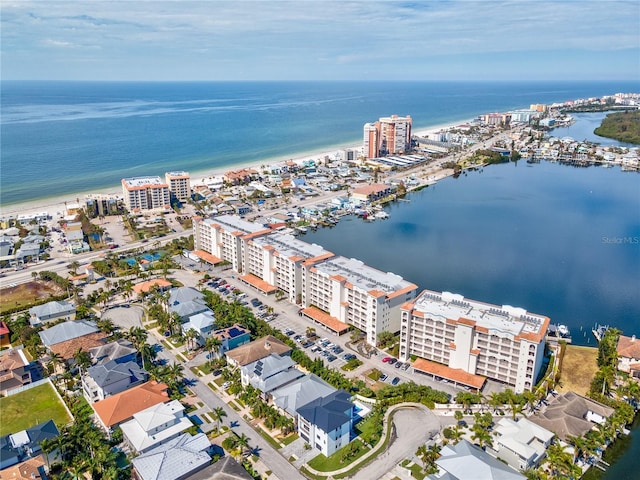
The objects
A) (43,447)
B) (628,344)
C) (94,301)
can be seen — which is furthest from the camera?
(94,301)

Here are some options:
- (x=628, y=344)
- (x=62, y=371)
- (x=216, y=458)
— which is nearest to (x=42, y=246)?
(x=62, y=371)

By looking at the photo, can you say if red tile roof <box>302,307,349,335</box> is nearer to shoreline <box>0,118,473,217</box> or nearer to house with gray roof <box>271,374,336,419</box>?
house with gray roof <box>271,374,336,419</box>

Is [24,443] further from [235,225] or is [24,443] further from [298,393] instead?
[235,225]

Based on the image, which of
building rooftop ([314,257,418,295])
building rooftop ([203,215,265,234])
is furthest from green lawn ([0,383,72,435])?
building rooftop ([203,215,265,234])

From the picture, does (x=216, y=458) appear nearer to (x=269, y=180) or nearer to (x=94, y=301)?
(x=94, y=301)

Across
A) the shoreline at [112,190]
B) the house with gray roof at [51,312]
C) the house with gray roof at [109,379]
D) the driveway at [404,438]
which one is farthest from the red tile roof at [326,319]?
the shoreline at [112,190]

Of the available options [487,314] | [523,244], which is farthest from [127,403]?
[523,244]
